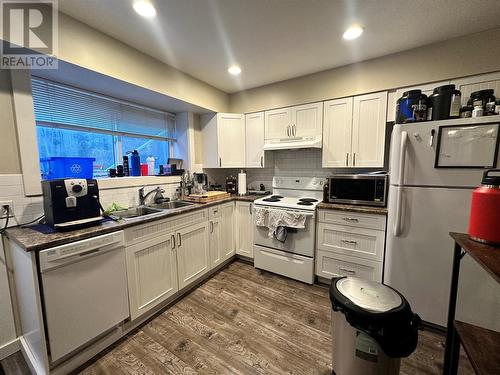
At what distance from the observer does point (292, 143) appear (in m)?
2.67

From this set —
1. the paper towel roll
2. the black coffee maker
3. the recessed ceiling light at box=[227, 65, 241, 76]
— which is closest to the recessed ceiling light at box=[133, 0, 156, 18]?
the recessed ceiling light at box=[227, 65, 241, 76]

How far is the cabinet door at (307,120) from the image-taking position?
2.59 m

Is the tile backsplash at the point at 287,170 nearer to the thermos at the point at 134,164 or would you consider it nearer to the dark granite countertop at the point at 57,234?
the thermos at the point at 134,164

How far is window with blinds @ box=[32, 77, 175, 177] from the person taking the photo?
1.88m

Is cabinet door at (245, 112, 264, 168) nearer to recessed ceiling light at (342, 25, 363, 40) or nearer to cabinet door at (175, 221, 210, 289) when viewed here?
cabinet door at (175, 221, 210, 289)

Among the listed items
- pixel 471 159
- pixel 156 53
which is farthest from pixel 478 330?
pixel 156 53

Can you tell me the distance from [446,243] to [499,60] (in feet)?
5.46

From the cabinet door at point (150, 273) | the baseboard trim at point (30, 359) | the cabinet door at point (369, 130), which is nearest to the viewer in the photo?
the baseboard trim at point (30, 359)

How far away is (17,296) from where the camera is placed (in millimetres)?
1550

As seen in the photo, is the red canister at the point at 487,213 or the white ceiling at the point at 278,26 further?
the white ceiling at the point at 278,26

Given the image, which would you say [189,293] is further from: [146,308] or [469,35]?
[469,35]

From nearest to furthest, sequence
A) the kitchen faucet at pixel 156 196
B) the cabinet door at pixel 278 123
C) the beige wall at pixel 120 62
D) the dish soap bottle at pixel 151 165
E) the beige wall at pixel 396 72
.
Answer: the beige wall at pixel 120 62 → the beige wall at pixel 396 72 → the kitchen faucet at pixel 156 196 → the dish soap bottle at pixel 151 165 → the cabinet door at pixel 278 123

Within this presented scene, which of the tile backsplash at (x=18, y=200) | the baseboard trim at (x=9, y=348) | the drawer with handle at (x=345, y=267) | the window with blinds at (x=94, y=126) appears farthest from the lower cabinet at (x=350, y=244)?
the baseboard trim at (x=9, y=348)

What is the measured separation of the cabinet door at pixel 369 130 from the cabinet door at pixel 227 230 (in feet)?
5.42
